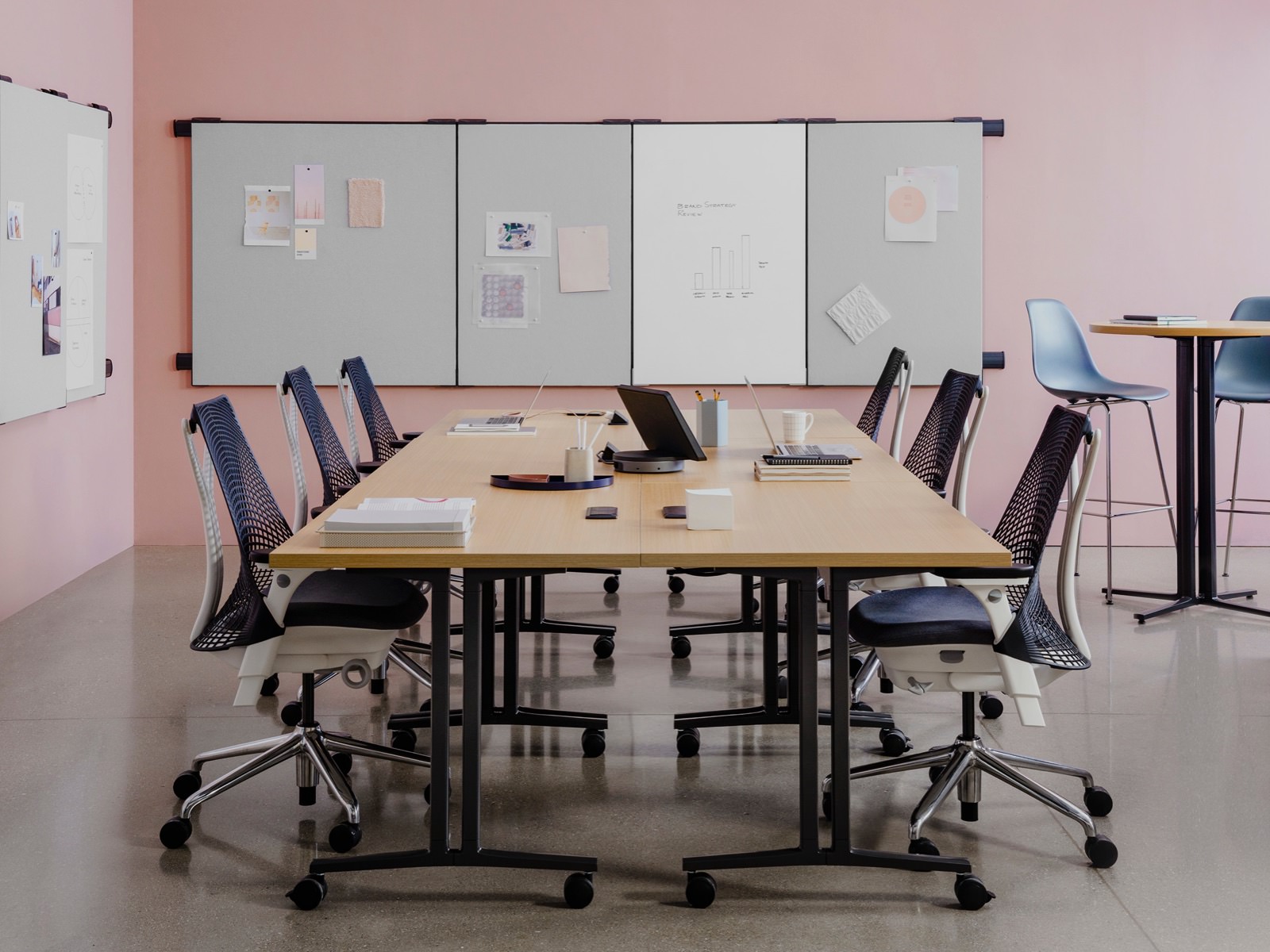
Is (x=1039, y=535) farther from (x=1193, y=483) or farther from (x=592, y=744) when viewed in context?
(x=1193, y=483)

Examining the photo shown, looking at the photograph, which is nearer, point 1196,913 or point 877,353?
point 1196,913

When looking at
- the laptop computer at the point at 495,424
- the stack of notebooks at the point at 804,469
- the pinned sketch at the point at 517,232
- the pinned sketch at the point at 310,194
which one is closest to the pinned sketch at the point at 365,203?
the pinned sketch at the point at 310,194

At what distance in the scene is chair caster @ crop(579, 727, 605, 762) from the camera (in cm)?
389

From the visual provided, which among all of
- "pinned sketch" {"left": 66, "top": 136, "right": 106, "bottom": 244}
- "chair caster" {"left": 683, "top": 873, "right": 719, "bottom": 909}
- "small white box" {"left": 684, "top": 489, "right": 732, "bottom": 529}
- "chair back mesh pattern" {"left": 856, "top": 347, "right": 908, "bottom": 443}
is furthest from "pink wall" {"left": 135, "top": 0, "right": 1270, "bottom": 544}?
"chair caster" {"left": 683, "top": 873, "right": 719, "bottom": 909}

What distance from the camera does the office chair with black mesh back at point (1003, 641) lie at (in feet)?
10.1

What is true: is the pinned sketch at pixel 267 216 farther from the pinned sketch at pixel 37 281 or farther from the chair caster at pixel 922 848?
the chair caster at pixel 922 848

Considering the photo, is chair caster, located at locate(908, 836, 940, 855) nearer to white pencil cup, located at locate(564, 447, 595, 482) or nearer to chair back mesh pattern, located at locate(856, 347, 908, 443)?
white pencil cup, located at locate(564, 447, 595, 482)

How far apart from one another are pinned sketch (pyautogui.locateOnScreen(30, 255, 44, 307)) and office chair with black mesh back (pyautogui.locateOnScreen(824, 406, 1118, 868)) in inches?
149

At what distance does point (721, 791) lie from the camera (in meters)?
3.62

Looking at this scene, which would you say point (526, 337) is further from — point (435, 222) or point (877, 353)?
point (877, 353)

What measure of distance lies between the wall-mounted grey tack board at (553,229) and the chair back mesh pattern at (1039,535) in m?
3.71

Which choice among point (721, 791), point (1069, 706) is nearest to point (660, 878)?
point (721, 791)

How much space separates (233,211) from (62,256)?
1.19m

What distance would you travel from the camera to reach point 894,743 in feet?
12.8
